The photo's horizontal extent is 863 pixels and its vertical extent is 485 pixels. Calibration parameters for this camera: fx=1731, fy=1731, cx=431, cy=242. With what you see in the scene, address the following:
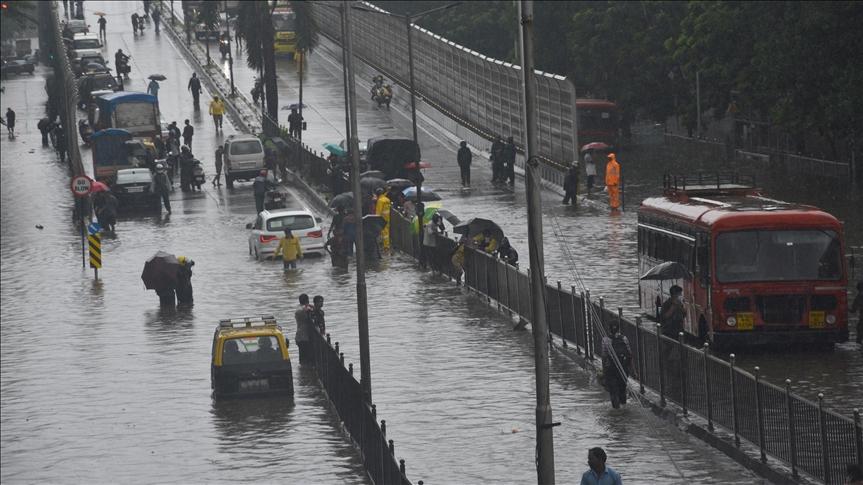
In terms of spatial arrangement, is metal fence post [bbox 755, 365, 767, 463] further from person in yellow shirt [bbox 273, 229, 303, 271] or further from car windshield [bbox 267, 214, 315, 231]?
car windshield [bbox 267, 214, 315, 231]

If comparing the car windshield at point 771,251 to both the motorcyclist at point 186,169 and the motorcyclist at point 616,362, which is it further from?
the motorcyclist at point 186,169

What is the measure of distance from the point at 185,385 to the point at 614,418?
850 centimetres

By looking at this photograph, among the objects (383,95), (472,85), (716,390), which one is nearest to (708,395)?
(716,390)

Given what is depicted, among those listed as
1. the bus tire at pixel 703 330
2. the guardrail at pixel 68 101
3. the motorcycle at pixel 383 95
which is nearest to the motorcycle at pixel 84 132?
the guardrail at pixel 68 101

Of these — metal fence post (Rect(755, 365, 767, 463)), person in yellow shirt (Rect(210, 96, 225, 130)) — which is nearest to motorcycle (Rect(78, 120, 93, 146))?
person in yellow shirt (Rect(210, 96, 225, 130))

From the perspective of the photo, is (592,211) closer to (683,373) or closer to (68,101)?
(68,101)

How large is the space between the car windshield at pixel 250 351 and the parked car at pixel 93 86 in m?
59.3

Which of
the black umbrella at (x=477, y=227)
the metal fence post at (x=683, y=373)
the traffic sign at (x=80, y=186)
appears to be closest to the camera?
the metal fence post at (x=683, y=373)

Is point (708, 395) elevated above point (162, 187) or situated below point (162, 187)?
above

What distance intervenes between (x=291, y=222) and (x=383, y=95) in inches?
1507

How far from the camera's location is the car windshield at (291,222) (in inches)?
1806

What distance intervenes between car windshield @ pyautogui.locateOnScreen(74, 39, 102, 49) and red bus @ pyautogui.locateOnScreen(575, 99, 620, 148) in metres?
36.4

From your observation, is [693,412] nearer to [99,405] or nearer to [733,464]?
[733,464]

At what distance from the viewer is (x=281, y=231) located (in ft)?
150
